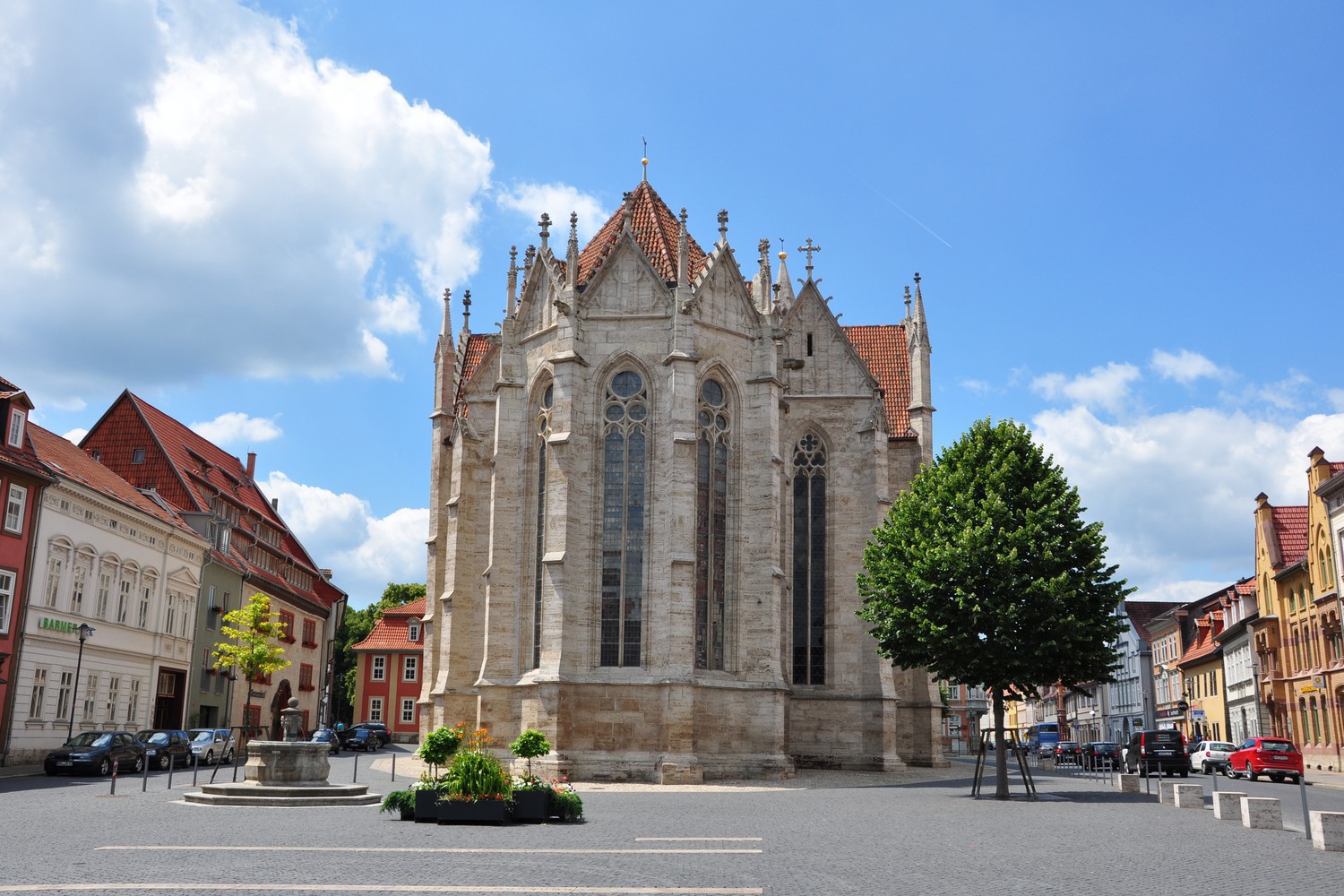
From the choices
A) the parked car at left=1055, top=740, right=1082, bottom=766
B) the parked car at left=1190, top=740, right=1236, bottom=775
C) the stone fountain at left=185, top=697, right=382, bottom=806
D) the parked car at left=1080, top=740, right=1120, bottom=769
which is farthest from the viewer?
the parked car at left=1055, top=740, right=1082, bottom=766

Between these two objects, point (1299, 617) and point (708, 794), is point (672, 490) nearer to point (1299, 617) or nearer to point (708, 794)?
point (708, 794)

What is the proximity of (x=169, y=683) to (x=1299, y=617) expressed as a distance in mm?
49838

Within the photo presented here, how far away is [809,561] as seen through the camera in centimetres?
4212

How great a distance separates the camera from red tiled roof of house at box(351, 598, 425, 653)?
266ft

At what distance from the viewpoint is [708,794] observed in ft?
93.7

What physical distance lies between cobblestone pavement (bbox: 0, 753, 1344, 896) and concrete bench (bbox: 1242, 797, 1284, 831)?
1.11 ft

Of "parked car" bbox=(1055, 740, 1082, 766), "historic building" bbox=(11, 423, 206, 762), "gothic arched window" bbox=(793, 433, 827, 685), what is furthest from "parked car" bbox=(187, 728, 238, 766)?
"parked car" bbox=(1055, 740, 1082, 766)

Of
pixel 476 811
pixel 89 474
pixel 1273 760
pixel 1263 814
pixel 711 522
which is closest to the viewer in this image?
pixel 476 811

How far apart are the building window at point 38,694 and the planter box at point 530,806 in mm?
24082

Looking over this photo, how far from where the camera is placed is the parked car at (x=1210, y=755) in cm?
4466

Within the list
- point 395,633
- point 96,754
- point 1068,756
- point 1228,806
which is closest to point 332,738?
point 96,754

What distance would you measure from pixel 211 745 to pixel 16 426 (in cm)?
1203

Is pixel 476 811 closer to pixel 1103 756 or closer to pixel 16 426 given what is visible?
pixel 16 426

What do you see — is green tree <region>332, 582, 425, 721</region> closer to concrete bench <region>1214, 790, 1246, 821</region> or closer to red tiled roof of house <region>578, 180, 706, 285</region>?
red tiled roof of house <region>578, 180, 706, 285</region>
